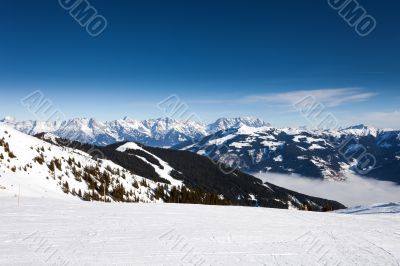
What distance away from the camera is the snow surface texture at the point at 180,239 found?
9242 mm

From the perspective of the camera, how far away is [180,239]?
11297 mm

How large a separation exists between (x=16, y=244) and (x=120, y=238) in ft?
9.46

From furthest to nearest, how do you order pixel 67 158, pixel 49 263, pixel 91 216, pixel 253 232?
pixel 67 158 → pixel 91 216 → pixel 253 232 → pixel 49 263

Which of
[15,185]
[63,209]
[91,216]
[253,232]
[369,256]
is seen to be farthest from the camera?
[15,185]

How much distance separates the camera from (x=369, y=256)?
10375 millimetres

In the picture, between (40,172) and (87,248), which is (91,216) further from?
(40,172)

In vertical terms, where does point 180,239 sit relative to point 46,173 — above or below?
above

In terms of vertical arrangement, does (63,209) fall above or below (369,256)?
below

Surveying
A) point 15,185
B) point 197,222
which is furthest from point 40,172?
point 197,222

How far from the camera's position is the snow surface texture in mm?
9242

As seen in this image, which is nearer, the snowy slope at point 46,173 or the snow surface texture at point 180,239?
the snow surface texture at point 180,239

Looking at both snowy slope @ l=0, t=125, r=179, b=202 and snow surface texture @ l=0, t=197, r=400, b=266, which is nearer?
snow surface texture @ l=0, t=197, r=400, b=266

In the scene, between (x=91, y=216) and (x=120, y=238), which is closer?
(x=120, y=238)

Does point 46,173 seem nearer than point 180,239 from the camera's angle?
No
